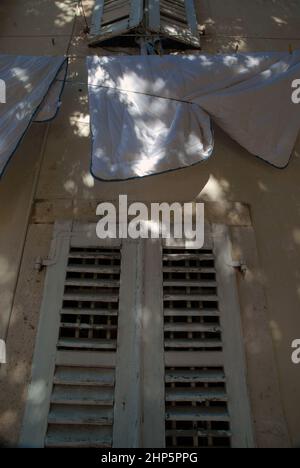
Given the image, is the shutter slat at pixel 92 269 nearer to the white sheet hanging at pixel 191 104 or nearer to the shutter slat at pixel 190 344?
the shutter slat at pixel 190 344

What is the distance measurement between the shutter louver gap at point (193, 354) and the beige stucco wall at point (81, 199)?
0.40 meters

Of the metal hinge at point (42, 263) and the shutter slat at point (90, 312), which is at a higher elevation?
the metal hinge at point (42, 263)

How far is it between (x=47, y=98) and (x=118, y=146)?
0.92 meters

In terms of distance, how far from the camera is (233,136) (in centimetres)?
309

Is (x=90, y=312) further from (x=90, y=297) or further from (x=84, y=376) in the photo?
(x=84, y=376)

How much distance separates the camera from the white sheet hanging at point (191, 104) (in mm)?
2812

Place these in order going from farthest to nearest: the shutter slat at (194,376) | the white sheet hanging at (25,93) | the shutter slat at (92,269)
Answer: the white sheet hanging at (25,93) → the shutter slat at (92,269) → the shutter slat at (194,376)

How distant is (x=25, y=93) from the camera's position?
3037 mm

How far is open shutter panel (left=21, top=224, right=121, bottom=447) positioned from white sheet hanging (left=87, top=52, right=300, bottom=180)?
89 cm

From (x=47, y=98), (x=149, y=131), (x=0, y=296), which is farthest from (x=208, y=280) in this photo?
(x=47, y=98)

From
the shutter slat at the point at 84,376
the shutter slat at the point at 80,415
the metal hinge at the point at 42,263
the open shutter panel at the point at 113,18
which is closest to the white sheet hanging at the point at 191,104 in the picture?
the metal hinge at the point at 42,263

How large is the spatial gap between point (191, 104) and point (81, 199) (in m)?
1.28

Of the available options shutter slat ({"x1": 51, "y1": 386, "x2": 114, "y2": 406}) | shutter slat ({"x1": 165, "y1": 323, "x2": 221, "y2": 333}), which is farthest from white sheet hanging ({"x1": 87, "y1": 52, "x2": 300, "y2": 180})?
shutter slat ({"x1": 51, "y1": 386, "x2": 114, "y2": 406})

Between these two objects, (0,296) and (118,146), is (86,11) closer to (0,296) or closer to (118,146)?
(118,146)
